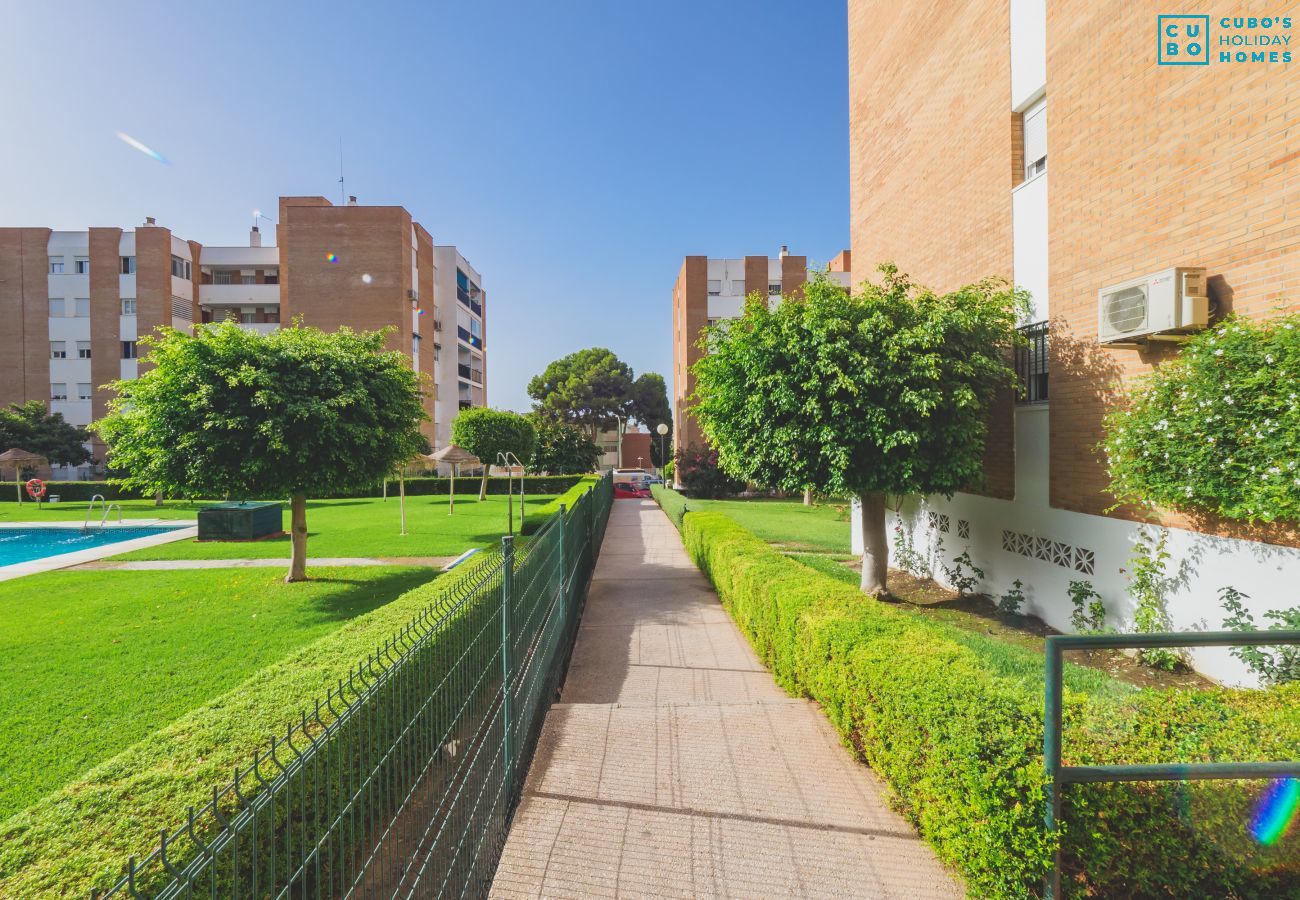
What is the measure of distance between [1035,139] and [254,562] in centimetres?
1538

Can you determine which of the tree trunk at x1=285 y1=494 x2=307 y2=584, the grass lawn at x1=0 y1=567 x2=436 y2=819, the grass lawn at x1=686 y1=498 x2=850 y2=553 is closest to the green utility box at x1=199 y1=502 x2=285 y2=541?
the grass lawn at x1=0 y1=567 x2=436 y2=819

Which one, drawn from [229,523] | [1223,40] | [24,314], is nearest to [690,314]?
[229,523]

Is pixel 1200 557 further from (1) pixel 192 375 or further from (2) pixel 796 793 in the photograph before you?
(1) pixel 192 375

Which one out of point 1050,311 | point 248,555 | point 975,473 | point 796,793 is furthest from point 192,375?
point 1050,311

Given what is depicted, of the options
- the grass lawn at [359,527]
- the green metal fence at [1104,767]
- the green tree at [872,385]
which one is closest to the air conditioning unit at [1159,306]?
the green tree at [872,385]

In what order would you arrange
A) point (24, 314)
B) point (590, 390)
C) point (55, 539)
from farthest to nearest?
point (590, 390)
point (24, 314)
point (55, 539)

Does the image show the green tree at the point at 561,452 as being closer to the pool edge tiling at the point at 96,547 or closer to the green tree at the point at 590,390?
the green tree at the point at 590,390

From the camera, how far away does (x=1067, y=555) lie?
7055 millimetres

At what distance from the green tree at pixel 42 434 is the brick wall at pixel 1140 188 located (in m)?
41.7

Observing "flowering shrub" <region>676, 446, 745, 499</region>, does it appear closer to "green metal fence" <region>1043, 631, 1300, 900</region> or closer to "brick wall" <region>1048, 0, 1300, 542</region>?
"brick wall" <region>1048, 0, 1300, 542</region>

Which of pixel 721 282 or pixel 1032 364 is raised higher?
pixel 721 282

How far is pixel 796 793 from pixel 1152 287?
17.7 feet

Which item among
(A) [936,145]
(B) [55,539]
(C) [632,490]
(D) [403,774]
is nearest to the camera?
(D) [403,774]

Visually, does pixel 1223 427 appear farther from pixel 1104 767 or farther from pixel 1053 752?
pixel 1053 752
